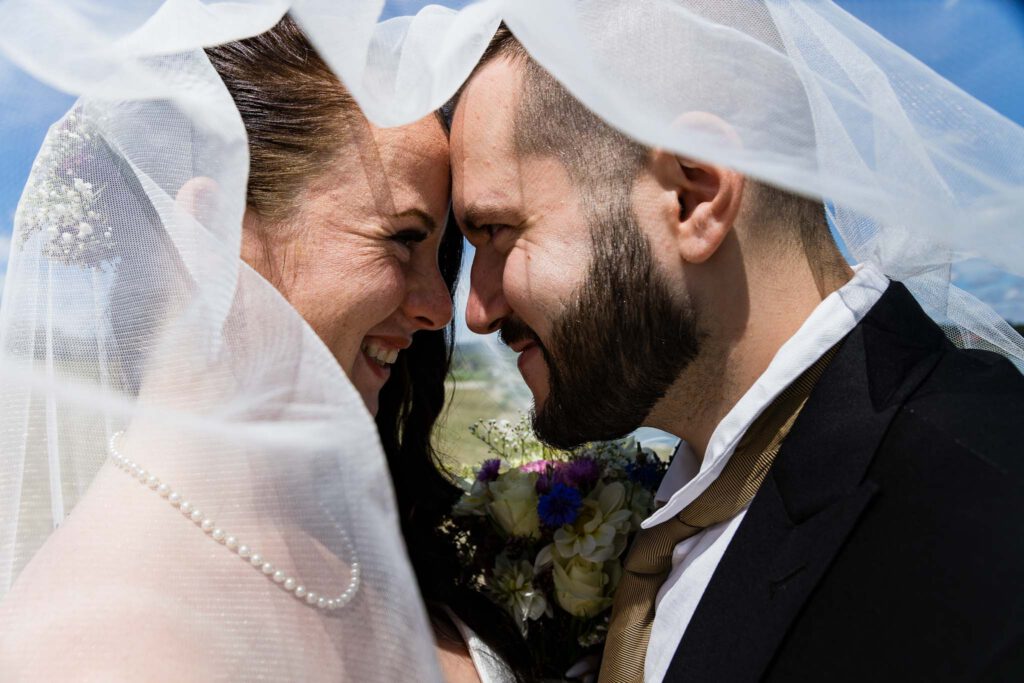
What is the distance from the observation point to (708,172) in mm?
2695

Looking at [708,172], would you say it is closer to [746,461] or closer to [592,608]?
[746,461]

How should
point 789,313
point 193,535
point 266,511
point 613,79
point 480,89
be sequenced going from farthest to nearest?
point 480,89
point 789,313
point 613,79
point 193,535
point 266,511

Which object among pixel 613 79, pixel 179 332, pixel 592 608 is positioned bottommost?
pixel 592 608

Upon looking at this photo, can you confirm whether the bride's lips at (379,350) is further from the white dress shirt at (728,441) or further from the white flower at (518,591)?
the white dress shirt at (728,441)

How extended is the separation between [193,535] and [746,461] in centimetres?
147

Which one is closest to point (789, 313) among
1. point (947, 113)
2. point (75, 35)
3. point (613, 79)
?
point (947, 113)

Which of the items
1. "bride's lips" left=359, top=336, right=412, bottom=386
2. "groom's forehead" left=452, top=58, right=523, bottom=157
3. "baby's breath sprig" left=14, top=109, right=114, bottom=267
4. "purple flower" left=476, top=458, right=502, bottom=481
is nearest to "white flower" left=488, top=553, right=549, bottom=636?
"purple flower" left=476, top=458, right=502, bottom=481

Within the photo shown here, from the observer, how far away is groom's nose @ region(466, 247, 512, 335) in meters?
3.15

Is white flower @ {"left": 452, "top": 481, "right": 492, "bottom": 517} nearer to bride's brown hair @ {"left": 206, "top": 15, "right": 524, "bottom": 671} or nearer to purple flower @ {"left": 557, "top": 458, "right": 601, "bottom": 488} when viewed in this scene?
bride's brown hair @ {"left": 206, "top": 15, "right": 524, "bottom": 671}

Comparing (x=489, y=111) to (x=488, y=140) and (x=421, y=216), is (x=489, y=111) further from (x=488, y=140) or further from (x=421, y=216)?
(x=421, y=216)

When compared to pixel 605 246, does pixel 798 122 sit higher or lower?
higher

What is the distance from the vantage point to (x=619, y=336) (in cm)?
284

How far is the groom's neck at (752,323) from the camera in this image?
2.73 m

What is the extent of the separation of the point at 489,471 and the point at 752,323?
1296mm
